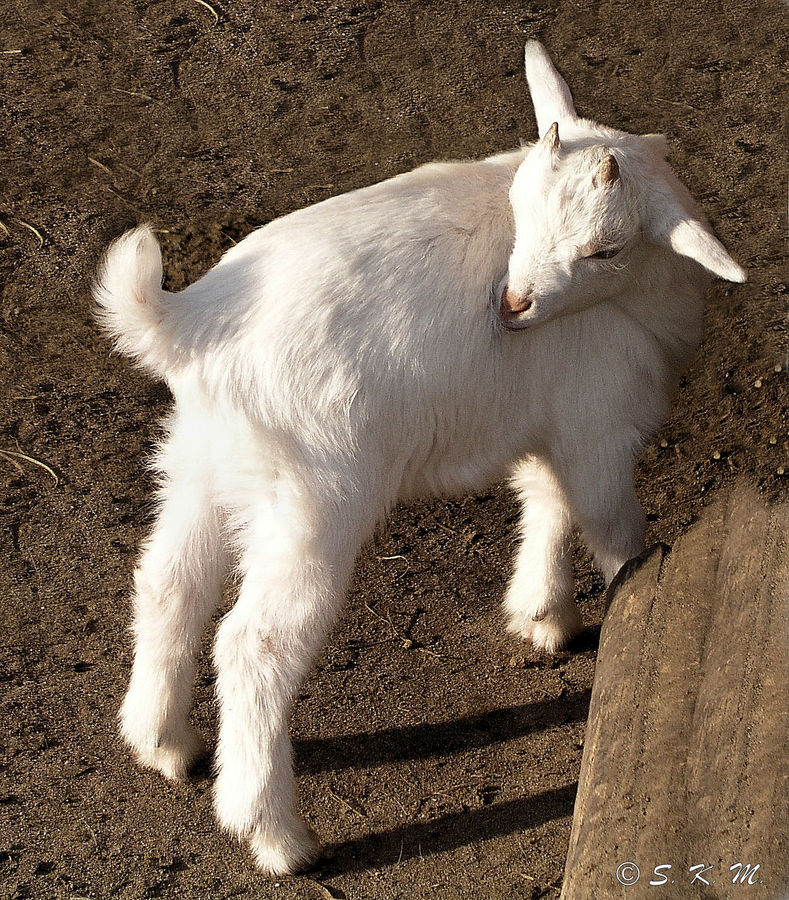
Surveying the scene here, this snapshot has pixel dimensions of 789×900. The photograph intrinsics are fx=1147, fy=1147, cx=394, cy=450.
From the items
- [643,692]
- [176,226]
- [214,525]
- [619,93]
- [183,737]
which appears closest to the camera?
[643,692]

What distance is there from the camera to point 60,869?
3.09 metres

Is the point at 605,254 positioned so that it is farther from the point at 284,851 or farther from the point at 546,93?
the point at 284,851

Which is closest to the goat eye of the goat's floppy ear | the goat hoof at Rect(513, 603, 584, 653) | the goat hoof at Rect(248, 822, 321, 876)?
the goat's floppy ear

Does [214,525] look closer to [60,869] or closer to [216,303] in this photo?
[216,303]

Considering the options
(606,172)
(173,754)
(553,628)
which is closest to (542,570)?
(553,628)

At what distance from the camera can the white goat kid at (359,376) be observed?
2.72m

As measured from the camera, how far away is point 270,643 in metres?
2.79

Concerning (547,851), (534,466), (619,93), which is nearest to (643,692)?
(547,851)

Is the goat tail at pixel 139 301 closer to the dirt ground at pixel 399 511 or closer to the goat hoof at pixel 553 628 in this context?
the dirt ground at pixel 399 511

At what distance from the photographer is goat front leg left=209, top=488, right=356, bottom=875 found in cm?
277

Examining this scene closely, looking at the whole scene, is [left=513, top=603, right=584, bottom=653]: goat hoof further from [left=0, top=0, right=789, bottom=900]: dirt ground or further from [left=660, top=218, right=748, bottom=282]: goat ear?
[left=660, top=218, right=748, bottom=282]: goat ear

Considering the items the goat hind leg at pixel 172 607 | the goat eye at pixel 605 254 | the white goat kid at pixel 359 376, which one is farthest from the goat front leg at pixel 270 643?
the goat eye at pixel 605 254

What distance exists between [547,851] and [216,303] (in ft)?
5.61

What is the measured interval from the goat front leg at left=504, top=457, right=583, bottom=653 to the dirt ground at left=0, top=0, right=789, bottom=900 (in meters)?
0.09
